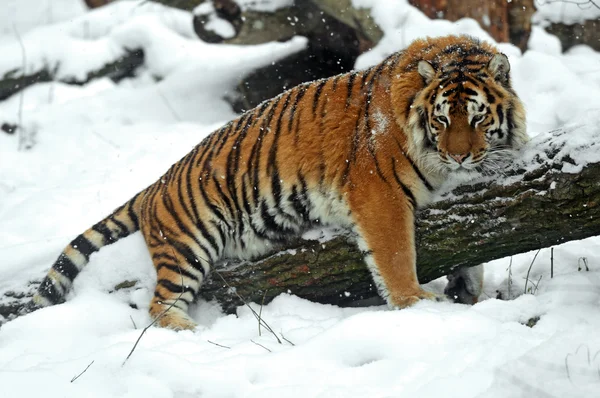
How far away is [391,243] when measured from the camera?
3566 mm

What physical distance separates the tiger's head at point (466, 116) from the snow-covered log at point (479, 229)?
0.43 ft

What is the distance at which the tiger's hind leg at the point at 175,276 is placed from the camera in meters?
3.98

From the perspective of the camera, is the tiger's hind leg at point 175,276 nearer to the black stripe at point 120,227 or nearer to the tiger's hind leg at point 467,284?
the black stripe at point 120,227

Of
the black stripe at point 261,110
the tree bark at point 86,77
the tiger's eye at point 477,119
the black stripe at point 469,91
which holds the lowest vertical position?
the tree bark at point 86,77

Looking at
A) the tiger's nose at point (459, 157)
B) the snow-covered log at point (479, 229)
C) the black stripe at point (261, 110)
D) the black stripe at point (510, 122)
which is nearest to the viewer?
the snow-covered log at point (479, 229)

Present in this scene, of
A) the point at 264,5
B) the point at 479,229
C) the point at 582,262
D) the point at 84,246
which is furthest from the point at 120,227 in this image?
the point at 264,5

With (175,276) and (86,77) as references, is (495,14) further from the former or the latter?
(86,77)

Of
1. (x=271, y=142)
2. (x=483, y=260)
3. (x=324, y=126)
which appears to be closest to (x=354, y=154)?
(x=324, y=126)

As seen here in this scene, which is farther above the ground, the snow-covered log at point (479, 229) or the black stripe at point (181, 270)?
the snow-covered log at point (479, 229)

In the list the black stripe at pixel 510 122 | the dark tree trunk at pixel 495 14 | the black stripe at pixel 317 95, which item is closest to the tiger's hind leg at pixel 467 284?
the black stripe at pixel 510 122

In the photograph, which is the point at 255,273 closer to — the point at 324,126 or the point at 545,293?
the point at 324,126

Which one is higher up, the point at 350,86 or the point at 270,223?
the point at 350,86

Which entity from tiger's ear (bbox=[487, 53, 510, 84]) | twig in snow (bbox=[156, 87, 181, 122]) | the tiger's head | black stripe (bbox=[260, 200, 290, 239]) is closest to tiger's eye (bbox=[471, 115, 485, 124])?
the tiger's head

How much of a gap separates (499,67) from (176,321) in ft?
7.71
